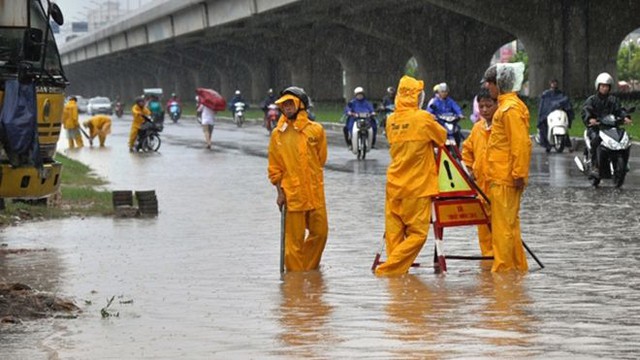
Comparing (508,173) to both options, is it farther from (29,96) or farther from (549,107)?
(549,107)

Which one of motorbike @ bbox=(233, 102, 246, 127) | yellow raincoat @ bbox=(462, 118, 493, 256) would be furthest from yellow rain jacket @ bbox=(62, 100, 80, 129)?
yellow raincoat @ bbox=(462, 118, 493, 256)

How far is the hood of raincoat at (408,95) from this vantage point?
40.5ft

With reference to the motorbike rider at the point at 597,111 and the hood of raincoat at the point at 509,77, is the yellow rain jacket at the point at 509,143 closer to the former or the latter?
the hood of raincoat at the point at 509,77

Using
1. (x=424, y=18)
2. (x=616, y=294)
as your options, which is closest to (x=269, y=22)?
(x=424, y=18)

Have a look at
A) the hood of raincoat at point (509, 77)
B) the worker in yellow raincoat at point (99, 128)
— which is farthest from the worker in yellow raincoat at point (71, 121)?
the hood of raincoat at point (509, 77)

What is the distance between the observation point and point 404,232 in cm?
1230

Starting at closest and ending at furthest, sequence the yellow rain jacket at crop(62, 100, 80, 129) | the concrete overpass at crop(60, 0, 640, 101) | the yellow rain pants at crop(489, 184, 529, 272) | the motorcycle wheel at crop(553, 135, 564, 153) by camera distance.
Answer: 1. the yellow rain pants at crop(489, 184, 529, 272)
2. the motorcycle wheel at crop(553, 135, 564, 153)
3. the yellow rain jacket at crop(62, 100, 80, 129)
4. the concrete overpass at crop(60, 0, 640, 101)

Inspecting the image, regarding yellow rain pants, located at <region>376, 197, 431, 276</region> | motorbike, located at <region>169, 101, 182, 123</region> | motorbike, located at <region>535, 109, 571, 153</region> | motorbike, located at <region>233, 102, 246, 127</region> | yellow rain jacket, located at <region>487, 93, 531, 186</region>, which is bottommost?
motorbike, located at <region>169, 101, 182, 123</region>

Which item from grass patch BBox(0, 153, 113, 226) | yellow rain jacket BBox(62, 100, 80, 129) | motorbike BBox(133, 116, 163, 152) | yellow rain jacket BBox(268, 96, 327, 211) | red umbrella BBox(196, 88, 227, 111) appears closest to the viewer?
yellow rain jacket BBox(268, 96, 327, 211)

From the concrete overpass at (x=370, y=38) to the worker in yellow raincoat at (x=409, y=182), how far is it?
131 ft

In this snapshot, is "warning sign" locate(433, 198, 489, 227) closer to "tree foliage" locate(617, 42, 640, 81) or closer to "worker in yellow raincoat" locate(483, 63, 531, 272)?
"worker in yellow raincoat" locate(483, 63, 531, 272)

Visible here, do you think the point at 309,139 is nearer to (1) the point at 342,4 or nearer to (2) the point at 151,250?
(2) the point at 151,250

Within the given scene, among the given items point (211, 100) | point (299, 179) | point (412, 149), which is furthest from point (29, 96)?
point (211, 100)

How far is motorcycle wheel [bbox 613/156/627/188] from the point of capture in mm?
21844
